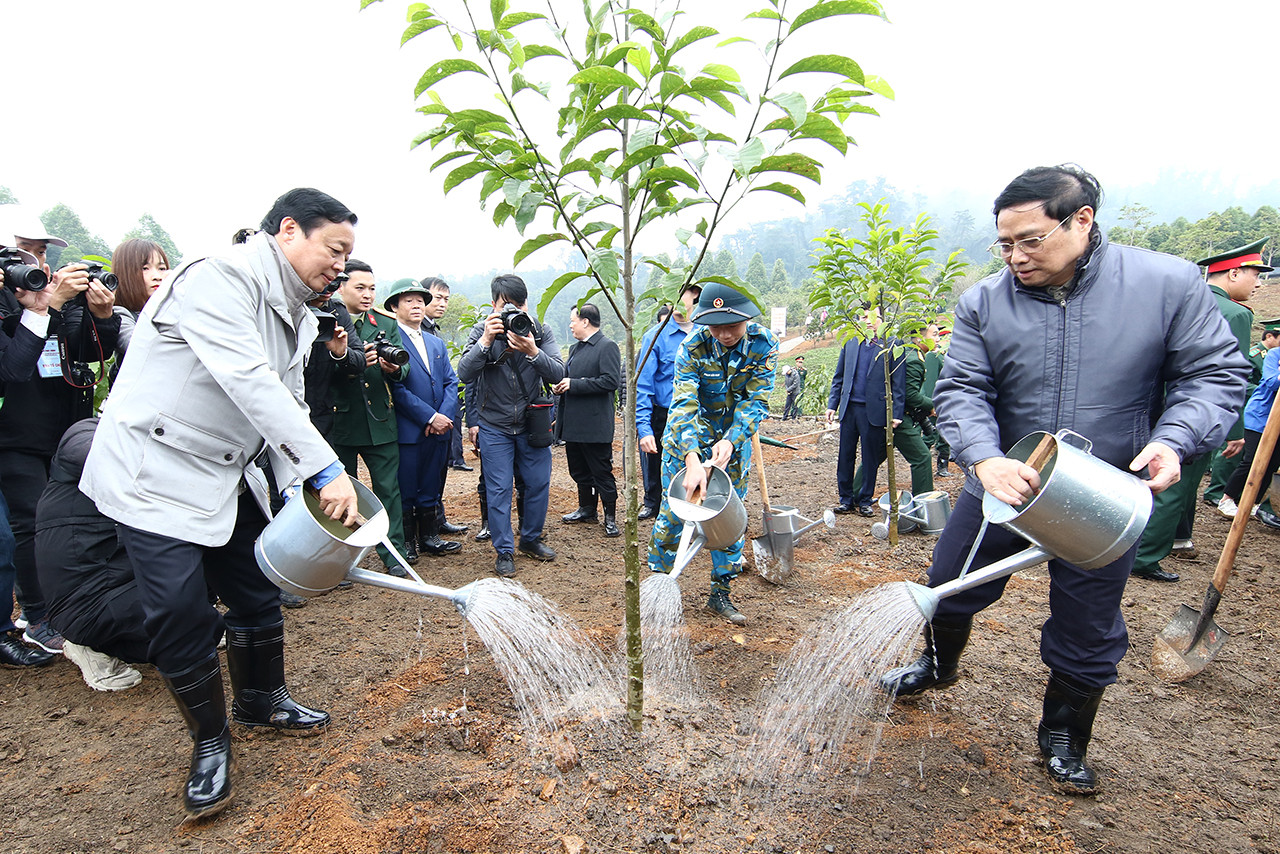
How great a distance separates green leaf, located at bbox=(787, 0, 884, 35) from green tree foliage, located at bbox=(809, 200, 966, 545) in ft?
9.65

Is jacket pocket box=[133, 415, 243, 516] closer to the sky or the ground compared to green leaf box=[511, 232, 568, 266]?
closer to the ground

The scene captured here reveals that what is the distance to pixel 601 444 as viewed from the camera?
557 cm

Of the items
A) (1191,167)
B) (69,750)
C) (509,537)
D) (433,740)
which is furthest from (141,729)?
(1191,167)

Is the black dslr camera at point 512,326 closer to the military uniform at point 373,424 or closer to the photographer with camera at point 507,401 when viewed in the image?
the photographer with camera at point 507,401

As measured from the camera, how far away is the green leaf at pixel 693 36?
1677mm

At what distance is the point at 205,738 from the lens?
2172mm

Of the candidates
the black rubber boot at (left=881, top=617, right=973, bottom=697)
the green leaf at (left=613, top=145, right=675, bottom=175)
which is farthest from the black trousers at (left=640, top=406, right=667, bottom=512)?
the green leaf at (left=613, top=145, right=675, bottom=175)

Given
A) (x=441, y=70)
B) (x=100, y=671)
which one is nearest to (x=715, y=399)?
(x=441, y=70)

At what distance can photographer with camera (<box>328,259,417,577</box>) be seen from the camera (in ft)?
13.6

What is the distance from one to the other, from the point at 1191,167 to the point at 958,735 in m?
248

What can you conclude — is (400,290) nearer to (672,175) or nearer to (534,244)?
(534,244)

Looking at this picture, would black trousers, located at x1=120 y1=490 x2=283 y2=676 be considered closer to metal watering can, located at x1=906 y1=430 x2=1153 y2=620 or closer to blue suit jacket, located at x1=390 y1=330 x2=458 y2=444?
blue suit jacket, located at x1=390 y1=330 x2=458 y2=444

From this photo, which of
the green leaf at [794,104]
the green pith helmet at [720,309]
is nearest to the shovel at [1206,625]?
the green pith helmet at [720,309]

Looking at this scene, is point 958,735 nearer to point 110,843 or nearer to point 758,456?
point 758,456
